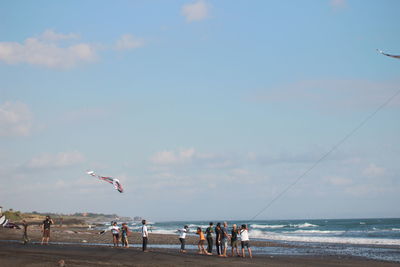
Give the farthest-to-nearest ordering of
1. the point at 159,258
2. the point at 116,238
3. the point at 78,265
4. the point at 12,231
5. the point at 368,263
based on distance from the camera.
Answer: the point at 12,231
the point at 116,238
the point at 368,263
the point at 159,258
the point at 78,265

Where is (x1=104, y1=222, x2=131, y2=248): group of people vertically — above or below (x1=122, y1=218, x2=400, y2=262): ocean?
above

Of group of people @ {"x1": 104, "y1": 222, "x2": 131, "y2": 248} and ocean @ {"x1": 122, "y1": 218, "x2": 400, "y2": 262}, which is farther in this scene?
ocean @ {"x1": 122, "y1": 218, "x2": 400, "y2": 262}

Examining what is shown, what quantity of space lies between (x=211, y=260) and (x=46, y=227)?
488 inches

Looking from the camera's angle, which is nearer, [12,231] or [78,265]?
[78,265]

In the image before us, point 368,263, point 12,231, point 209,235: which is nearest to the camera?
point 368,263

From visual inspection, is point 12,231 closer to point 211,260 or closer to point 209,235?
point 209,235

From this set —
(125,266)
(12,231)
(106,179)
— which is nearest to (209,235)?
(106,179)

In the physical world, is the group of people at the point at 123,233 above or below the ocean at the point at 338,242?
above

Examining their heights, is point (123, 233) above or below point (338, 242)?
above

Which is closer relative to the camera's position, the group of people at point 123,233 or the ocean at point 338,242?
the group of people at point 123,233

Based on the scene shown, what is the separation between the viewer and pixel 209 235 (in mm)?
25750

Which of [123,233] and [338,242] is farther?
[338,242]

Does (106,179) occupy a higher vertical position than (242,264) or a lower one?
higher

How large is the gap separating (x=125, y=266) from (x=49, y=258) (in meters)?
3.47
